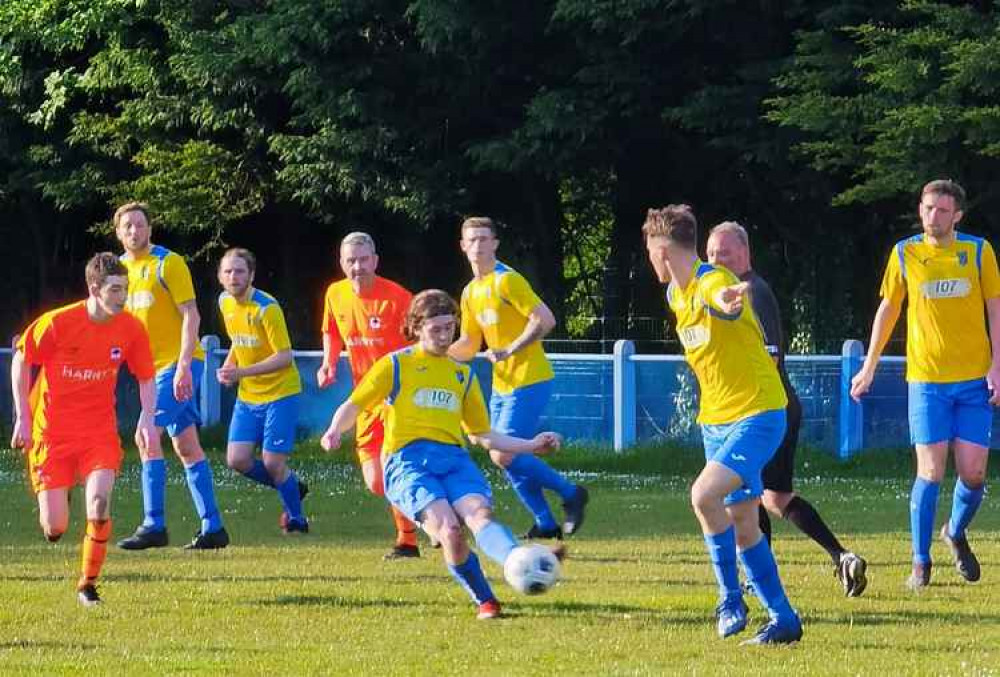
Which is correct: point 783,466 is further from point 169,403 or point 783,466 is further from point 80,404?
point 169,403

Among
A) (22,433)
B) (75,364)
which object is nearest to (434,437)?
(75,364)

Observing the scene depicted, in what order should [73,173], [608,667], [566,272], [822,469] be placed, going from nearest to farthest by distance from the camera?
1. [608,667]
2. [822,469]
3. [73,173]
4. [566,272]

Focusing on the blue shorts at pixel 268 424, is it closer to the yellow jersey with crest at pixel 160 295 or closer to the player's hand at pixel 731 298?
the yellow jersey with crest at pixel 160 295

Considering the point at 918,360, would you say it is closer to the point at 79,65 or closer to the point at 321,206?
the point at 321,206

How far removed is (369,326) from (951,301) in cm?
403

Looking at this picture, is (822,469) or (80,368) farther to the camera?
(822,469)

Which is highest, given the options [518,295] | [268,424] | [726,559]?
[518,295]

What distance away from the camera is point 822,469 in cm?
2292

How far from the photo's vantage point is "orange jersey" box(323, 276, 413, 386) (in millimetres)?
13625

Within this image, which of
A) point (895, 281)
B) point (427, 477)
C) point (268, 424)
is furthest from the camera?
point (268, 424)

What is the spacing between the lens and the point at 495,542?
30.7ft

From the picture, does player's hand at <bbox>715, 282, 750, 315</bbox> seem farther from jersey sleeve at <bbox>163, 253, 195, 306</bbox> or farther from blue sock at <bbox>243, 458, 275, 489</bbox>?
blue sock at <bbox>243, 458, 275, 489</bbox>

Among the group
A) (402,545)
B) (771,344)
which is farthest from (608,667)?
(402,545)

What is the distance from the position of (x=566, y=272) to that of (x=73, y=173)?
346 inches
